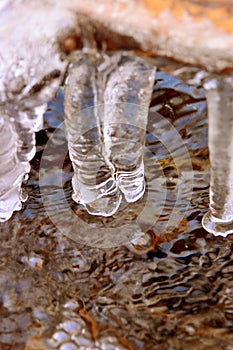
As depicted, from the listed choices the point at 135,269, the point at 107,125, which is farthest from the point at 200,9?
the point at 135,269

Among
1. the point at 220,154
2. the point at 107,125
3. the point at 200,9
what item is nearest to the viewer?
the point at 200,9

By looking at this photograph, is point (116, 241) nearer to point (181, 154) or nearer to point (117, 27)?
point (181, 154)

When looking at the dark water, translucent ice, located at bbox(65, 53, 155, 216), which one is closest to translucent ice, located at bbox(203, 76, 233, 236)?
the dark water

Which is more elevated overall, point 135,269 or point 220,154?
point 220,154

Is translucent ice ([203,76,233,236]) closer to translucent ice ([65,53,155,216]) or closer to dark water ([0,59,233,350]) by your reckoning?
dark water ([0,59,233,350])

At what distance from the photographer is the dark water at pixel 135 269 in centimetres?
145

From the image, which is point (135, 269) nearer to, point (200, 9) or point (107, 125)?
point (107, 125)

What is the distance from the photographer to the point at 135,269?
1644 millimetres

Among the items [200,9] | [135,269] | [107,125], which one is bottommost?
[135,269]

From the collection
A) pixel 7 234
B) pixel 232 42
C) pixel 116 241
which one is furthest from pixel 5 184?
pixel 232 42

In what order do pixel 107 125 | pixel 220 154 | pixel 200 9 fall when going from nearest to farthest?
pixel 200 9, pixel 220 154, pixel 107 125

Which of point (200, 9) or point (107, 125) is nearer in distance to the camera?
point (200, 9)

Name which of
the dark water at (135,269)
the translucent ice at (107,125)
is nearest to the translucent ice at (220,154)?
the dark water at (135,269)

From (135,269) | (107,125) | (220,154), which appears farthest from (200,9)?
(135,269)
